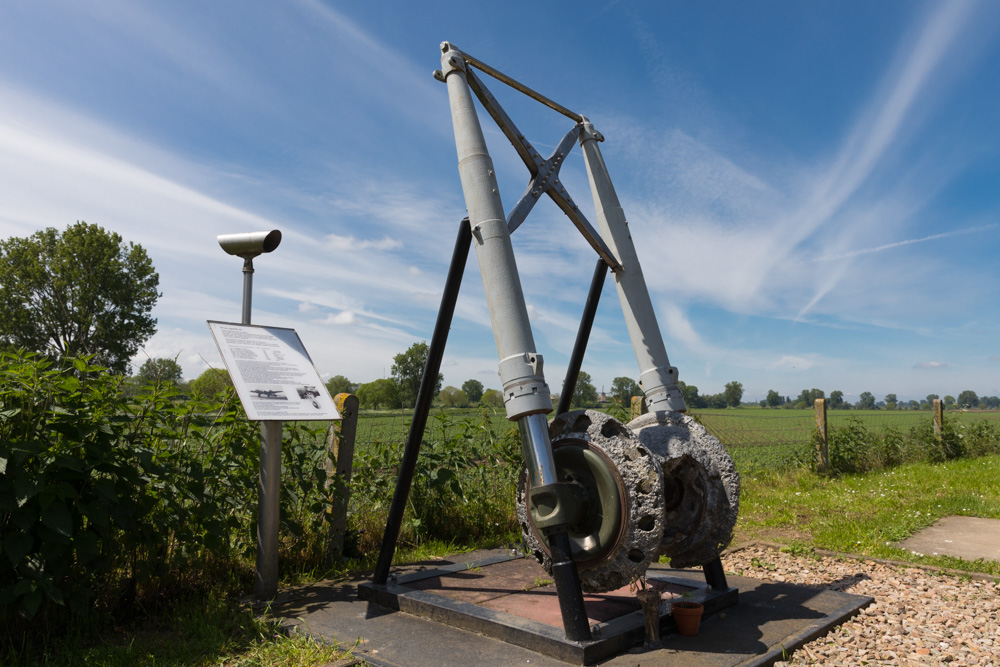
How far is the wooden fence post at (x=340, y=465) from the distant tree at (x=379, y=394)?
265 mm

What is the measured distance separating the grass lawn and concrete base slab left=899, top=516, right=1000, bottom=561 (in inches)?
5.4

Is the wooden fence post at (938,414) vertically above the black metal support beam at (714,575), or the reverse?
the wooden fence post at (938,414)

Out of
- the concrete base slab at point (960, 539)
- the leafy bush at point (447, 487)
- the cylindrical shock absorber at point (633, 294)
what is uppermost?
the cylindrical shock absorber at point (633, 294)

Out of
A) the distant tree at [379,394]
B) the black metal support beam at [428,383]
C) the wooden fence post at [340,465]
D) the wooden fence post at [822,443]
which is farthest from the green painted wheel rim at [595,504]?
the wooden fence post at [822,443]

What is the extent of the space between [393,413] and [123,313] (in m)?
37.1

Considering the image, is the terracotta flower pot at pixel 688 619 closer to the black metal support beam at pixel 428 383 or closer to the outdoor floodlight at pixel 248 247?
the black metal support beam at pixel 428 383

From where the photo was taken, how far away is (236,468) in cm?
434

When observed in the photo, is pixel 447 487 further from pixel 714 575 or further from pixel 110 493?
pixel 110 493

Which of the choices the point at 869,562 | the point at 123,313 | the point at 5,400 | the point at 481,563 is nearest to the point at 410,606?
the point at 481,563

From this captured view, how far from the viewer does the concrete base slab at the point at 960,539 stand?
19.2 feet

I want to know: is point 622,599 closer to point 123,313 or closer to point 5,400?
point 5,400

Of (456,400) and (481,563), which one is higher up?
(456,400)

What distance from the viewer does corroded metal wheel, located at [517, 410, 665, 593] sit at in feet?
10.1

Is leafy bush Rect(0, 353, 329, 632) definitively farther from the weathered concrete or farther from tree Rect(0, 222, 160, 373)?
tree Rect(0, 222, 160, 373)
